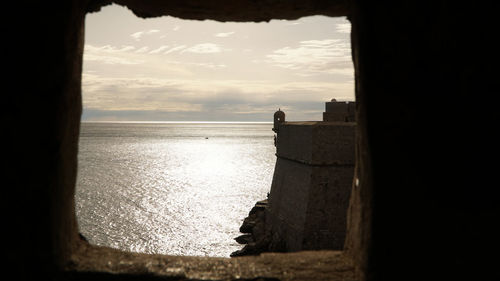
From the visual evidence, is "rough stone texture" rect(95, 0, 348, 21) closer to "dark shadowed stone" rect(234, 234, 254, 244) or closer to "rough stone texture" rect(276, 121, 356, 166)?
"rough stone texture" rect(276, 121, 356, 166)

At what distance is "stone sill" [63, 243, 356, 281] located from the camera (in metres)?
2.20

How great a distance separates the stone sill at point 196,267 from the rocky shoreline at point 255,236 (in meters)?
13.7

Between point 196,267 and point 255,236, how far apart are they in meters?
17.1

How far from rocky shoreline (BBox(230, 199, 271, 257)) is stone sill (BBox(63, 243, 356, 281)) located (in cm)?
1375

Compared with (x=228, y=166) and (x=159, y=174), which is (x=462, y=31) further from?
(x=228, y=166)

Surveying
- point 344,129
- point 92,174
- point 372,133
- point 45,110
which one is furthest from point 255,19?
point 92,174

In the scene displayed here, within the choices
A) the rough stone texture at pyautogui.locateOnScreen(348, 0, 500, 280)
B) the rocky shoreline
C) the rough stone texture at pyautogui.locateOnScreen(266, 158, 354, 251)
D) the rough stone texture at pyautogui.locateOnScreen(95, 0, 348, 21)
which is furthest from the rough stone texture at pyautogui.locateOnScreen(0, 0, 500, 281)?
the rocky shoreline

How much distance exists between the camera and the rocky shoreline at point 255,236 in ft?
53.8

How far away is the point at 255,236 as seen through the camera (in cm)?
1898

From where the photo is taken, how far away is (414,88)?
6.51 ft

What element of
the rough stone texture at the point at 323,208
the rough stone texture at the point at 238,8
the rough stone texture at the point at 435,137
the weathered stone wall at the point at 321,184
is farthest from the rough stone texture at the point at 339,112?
the rough stone texture at the point at 435,137

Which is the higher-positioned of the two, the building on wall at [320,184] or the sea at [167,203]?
the building on wall at [320,184]

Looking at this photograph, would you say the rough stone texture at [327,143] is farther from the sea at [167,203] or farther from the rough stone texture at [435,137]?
the rough stone texture at [435,137]

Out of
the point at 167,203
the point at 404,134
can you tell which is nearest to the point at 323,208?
the point at 404,134
